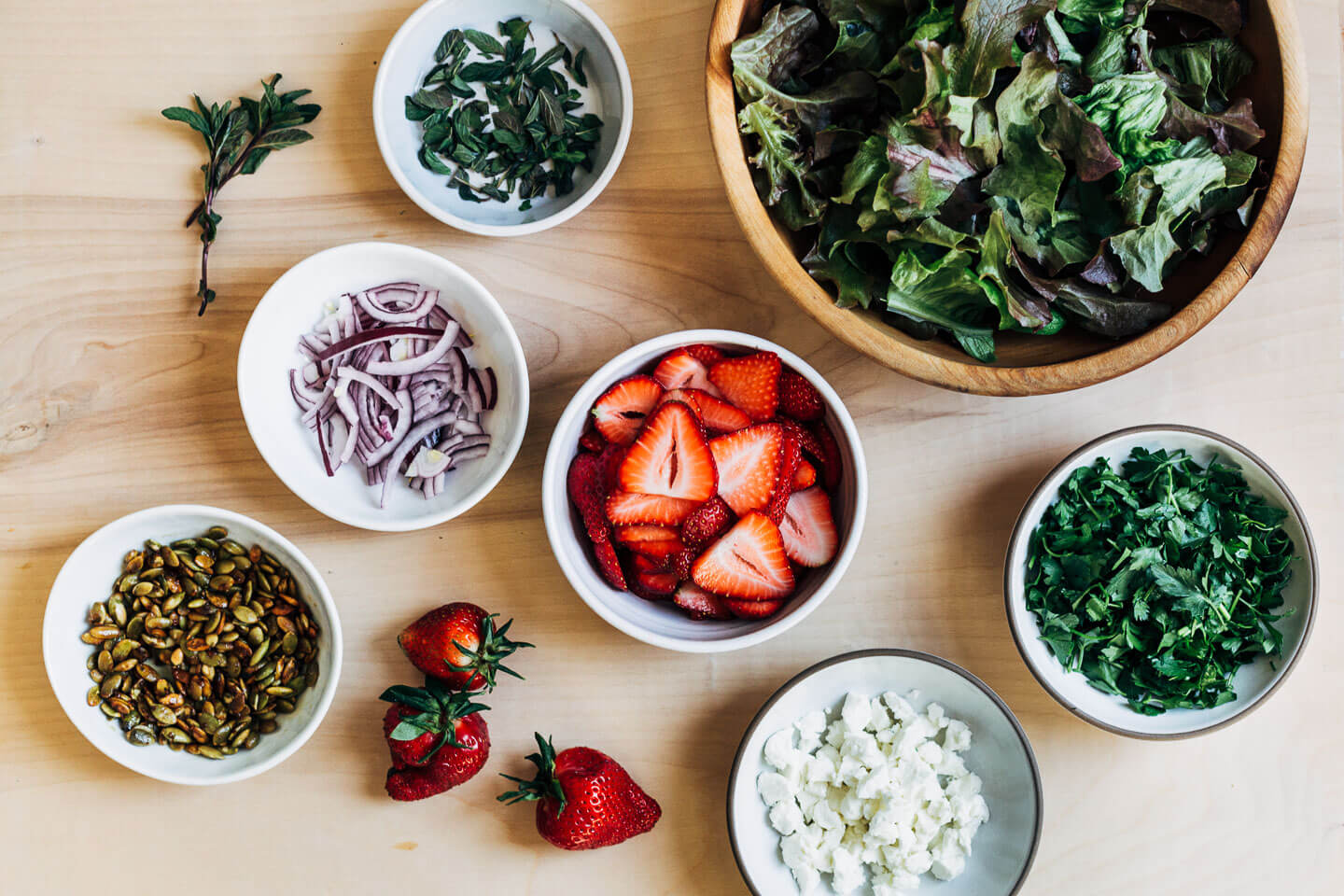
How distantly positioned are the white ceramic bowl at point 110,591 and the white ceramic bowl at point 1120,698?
3.22 ft

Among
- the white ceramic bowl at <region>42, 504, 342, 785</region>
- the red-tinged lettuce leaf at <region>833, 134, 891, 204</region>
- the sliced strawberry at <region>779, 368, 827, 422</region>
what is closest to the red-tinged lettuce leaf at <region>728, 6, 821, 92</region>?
the red-tinged lettuce leaf at <region>833, 134, 891, 204</region>

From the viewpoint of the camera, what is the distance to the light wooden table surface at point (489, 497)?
4.45ft

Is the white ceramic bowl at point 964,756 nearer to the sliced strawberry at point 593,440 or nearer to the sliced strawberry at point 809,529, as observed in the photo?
the sliced strawberry at point 809,529

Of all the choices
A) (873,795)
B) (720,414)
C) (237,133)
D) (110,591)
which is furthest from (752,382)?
(110,591)

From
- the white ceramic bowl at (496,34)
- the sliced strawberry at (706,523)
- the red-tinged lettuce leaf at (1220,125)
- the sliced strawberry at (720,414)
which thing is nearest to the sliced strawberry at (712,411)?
the sliced strawberry at (720,414)

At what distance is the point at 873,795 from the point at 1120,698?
1.25 feet

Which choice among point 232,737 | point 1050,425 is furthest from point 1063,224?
point 232,737

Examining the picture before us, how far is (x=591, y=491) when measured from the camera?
1.25m

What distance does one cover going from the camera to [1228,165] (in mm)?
1097

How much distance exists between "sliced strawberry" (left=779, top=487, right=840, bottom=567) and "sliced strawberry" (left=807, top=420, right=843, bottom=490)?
0.03 meters

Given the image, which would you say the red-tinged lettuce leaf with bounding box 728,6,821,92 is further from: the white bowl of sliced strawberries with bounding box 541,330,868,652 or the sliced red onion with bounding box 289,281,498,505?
the sliced red onion with bounding box 289,281,498,505

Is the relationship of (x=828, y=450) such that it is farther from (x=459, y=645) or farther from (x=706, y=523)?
(x=459, y=645)

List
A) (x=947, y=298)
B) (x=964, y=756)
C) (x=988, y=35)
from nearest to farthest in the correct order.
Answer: (x=988, y=35) → (x=947, y=298) → (x=964, y=756)

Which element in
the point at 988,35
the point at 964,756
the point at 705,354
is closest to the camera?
the point at 988,35
